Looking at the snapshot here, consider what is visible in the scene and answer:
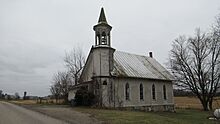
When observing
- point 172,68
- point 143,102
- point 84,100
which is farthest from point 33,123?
point 172,68

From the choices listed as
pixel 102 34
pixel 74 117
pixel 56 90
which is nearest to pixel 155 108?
pixel 102 34

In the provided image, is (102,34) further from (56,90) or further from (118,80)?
(56,90)

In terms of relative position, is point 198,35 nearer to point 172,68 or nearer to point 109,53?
point 172,68

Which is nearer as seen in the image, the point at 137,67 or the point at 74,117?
the point at 74,117

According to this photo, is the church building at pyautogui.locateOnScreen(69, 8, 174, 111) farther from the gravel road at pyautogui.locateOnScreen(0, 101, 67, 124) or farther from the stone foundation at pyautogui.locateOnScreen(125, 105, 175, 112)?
the gravel road at pyautogui.locateOnScreen(0, 101, 67, 124)

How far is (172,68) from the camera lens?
4275 cm

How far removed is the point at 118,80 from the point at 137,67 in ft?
19.3

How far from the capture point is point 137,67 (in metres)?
37.9

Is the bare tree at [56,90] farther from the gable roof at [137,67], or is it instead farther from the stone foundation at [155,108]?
the stone foundation at [155,108]

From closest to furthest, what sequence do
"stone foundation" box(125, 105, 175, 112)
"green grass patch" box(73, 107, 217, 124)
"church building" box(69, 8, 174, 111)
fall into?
"green grass patch" box(73, 107, 217, 124) → "church building" box(69, 8, 174, 111) → "stone foundation" box(125, 105, 175, 112)

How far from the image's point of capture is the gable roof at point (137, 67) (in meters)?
34.6

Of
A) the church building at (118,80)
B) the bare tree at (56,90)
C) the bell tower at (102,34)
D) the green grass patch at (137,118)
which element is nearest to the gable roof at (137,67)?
the church building at (118,80)

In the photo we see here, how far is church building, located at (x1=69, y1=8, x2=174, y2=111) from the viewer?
32.5 meters

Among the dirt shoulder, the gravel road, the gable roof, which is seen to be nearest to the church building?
the gable roof
